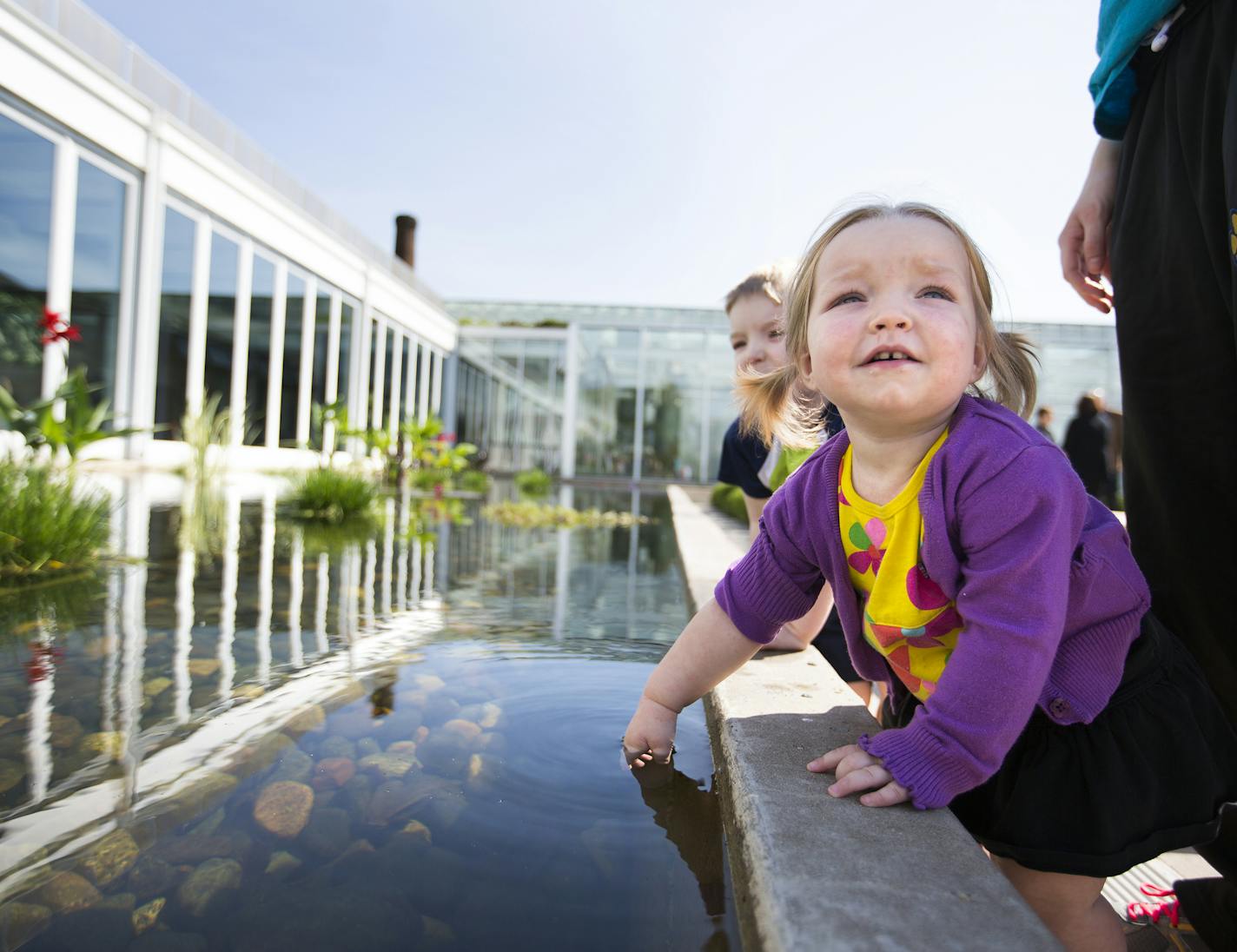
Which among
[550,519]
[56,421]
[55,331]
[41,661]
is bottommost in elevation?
[41,661]

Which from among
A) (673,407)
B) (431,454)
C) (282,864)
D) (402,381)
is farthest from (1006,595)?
(673,407)

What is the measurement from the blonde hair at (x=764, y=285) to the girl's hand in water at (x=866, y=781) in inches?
63.6

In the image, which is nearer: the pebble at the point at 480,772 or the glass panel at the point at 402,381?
the pebble at the point at 480,772

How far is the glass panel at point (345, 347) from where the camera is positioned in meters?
14.9

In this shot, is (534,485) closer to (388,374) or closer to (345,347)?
(345,347)

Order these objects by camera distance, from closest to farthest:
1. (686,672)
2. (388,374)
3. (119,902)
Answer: (119,902)
(686,672)
(388,374)

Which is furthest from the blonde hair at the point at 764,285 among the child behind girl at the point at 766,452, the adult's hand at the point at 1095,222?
the adult's hand at the point at 1095,222

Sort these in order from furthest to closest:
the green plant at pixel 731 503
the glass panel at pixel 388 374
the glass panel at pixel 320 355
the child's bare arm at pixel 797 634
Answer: the glass panel at pixel 388 374, the glass panel at pixel 320 355, the green plant at pixel 731 503, the child's bare arm at pixel 797 634

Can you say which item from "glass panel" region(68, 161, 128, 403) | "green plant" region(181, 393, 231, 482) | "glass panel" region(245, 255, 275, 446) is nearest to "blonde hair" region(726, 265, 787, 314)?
"green plant" region(181, 393, 231, 482)

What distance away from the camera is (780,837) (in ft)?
3.10

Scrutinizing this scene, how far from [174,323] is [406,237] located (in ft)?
44.4

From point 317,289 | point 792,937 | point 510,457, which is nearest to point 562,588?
point 792,937

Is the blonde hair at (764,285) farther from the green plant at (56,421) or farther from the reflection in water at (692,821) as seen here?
the green plant at (56,421)

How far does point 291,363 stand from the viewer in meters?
12.8
